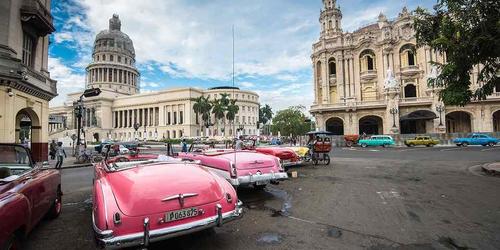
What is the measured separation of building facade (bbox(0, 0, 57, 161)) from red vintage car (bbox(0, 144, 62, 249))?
30.7 feet

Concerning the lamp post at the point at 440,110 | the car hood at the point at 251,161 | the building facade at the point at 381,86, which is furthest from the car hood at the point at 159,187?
the lamp post at the point at 440,110

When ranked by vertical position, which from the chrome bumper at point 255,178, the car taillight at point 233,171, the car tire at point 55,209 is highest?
the car taillight at point 233,171

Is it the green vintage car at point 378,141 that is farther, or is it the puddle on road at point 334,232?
the green vintage car at point 378,141

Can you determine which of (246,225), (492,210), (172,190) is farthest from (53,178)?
(492,210)

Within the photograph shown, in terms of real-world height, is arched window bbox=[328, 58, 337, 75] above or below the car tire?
above

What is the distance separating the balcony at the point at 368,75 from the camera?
4341cm

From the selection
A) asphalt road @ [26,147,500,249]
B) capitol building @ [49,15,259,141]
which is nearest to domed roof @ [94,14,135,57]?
capitol building @ [49,15,259,141]

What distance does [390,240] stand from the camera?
155 inches

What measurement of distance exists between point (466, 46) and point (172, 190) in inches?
343

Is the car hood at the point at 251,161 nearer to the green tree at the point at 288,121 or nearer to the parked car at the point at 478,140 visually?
the parked car at the point at 478,140

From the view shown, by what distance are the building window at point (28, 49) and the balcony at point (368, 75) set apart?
4196 cm

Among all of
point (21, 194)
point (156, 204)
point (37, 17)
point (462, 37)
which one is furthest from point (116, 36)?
A: point (156, 204)

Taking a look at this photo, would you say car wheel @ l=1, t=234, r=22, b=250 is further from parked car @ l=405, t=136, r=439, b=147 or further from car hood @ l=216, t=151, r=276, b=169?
parked car @ l=405, t=136, r=439, b=147

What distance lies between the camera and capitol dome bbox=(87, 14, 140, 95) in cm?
9400
